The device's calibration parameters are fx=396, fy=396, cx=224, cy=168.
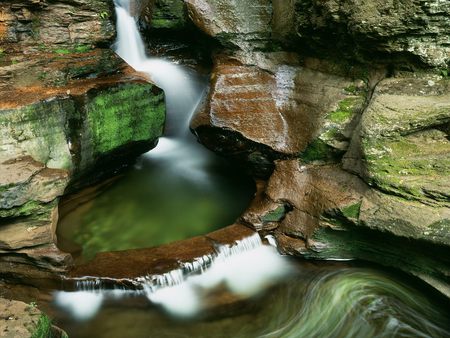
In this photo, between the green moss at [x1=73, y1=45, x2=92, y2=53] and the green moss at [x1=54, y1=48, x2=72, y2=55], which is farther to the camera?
the green moss at [x1=73, y1=45, x2=92, y2=53]

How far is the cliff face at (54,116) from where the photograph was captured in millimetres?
4961

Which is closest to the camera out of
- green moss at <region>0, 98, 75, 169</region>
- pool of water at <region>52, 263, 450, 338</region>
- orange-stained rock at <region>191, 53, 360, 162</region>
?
pool of water at <region>52, 263, 450, 338</region>

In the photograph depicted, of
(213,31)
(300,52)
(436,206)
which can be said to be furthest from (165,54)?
(436,206)

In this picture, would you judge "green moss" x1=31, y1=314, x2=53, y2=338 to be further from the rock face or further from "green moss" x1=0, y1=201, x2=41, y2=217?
the rock face

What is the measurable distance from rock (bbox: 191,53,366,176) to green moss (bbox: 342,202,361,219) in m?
0.94

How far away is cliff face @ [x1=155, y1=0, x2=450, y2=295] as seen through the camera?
480 cm

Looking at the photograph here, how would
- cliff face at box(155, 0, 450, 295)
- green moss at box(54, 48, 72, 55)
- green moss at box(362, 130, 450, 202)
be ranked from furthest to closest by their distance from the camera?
green moss at box(54, 48, 72, 55)
cliff face at box(155, 0, 450, 295)
green moss at box(362, 130, 450, 202)

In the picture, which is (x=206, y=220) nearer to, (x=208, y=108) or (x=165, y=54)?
(x=208, y=108)

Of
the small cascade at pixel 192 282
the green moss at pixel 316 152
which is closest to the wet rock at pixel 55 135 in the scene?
the small cascade at pixel 192 282

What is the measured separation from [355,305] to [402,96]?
2.70 m

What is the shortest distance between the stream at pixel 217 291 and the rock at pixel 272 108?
1.08 metres

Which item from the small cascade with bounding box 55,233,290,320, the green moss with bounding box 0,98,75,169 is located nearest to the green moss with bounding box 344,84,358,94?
the small cascade with bounding box 55,233,290,320

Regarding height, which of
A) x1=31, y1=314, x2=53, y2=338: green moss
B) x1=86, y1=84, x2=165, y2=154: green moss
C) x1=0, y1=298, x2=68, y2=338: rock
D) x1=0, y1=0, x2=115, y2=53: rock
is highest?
x1=0, y1=0, x2=115, y2=53: rock

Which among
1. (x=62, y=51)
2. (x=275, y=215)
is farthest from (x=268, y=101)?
(x=62, y=51)
